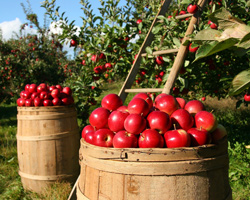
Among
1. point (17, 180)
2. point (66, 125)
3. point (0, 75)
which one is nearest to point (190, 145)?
point (66, 125)

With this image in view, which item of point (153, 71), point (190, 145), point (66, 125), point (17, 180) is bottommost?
point (17, 180)

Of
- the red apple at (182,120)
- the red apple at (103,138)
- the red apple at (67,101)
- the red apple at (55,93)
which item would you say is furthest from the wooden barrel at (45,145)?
the red apple at (182,120)

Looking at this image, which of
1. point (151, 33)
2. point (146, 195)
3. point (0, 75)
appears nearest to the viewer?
point (146, 195)

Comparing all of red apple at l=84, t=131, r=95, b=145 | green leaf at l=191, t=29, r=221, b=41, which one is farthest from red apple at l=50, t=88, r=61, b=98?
green leaf at l=191, t=29, r=221, b=41

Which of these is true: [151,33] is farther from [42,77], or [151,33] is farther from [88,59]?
[42,77]

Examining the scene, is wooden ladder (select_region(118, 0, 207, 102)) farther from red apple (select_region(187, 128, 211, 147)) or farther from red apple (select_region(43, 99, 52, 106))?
red apple (select_region(187, 128, 211, 147))

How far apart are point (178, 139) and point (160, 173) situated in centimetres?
17

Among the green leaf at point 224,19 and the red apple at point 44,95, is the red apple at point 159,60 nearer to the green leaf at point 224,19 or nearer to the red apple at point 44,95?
the red apple at point 44,95

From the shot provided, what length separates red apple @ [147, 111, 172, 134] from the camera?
121 centimetres

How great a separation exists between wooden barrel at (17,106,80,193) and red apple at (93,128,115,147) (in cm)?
155

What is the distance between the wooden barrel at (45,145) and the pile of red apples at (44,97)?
0.42 ft

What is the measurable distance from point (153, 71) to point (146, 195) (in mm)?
2217

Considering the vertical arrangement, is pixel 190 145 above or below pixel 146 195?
above

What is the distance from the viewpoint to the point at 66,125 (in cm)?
278
